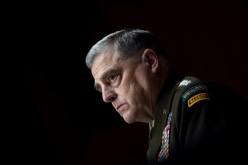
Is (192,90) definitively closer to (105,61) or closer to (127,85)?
(127,85)

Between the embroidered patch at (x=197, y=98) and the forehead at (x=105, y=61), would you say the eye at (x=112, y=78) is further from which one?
the embroidered patch at (x=197, y=98)

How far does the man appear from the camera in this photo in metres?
0.90

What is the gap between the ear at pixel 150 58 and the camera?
4.32 ft

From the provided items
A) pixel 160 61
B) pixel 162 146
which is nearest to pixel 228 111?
pixel 162 146

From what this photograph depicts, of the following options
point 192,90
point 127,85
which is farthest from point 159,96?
point 192,90

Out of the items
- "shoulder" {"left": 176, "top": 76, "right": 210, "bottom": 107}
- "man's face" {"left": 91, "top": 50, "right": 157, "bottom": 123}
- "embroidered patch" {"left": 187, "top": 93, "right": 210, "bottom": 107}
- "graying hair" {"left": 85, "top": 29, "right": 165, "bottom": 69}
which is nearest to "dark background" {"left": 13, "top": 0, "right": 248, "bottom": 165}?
"graying hair" {"left": 85, "top": 29, "right": 165, "bottom": 69}

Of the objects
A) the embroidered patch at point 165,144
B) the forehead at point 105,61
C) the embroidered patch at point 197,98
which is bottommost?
the embroidered patch at point 165,144

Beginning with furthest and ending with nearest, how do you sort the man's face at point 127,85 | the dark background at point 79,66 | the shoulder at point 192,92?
the dark background at point 79,66 < the man's face at point 127,85 < the shoulder at point 192,92

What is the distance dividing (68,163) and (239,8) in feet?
6.71

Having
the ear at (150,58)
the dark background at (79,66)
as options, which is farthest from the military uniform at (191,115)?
the dark background at (79,66)

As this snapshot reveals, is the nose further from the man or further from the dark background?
the dark background

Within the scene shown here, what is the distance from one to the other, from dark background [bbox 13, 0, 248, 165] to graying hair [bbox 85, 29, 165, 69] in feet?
3.96

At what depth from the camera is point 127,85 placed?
4.24 feet

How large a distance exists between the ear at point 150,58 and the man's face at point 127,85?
0.06ft
